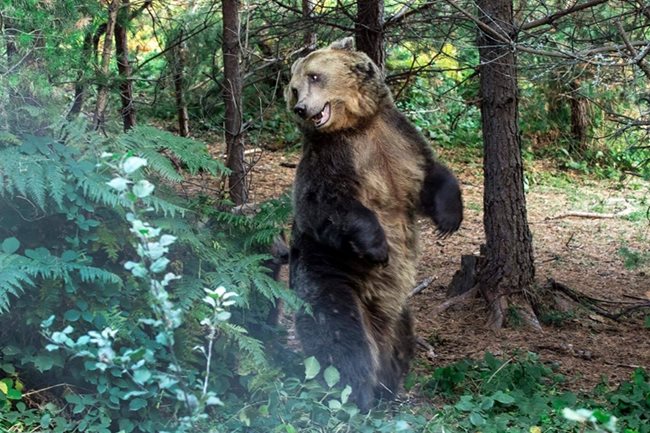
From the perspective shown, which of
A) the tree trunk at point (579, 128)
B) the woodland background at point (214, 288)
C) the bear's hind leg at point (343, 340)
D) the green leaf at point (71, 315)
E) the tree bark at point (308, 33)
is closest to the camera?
the woodland background at point (214, 288)

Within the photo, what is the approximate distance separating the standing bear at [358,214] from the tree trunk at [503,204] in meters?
2.01

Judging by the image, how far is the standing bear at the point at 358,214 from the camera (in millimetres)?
5547

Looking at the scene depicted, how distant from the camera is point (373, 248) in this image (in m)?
5.62

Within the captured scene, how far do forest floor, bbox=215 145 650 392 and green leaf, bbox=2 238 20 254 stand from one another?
3.27 m

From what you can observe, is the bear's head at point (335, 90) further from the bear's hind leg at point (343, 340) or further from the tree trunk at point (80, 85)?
the tree trunk at point (80, 85)

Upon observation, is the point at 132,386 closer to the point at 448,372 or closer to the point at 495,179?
the point at 448,372

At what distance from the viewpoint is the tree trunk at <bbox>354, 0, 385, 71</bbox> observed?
26.0 feet

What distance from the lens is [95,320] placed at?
4.46 m

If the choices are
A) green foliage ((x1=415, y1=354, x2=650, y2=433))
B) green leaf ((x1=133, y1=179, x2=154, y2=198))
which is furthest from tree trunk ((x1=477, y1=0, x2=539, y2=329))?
green leaf ((x1=133, y1=179, x2=154, y2=198))

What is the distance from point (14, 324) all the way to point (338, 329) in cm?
198

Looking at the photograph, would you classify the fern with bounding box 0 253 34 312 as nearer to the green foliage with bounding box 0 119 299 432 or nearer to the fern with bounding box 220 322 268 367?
the green foliage with bounding box 0 119 299 432

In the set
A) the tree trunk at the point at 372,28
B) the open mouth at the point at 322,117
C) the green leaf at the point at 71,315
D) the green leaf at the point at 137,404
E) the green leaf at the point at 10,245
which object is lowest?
the green leaf at the point at 137,404

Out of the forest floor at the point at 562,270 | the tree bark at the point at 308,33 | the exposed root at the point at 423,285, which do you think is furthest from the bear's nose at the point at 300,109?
the exposed root at the point at 423,285

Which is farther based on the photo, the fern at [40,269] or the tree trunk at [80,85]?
the tree trunk at [80,85]
